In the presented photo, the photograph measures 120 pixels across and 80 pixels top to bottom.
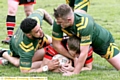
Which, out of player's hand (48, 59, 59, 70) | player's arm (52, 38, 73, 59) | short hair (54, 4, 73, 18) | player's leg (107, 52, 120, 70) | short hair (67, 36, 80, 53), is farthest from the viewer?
player's leg (107, 52, 120, 70)

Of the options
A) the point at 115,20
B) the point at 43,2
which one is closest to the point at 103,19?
the point at 115,20

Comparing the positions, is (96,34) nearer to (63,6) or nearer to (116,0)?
(63,6)

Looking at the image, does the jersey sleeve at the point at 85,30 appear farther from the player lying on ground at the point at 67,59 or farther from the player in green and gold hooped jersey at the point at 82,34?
the player lying on ground at the point at 67,59

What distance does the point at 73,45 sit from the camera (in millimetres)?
5598

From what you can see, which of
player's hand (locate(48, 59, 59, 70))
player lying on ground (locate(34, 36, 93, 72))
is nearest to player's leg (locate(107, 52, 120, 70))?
player lying on ground (locate(34, 36, 93, 72))

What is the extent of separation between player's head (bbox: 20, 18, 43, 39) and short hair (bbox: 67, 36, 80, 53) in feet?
1.32

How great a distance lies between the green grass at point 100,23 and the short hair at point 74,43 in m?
0.33

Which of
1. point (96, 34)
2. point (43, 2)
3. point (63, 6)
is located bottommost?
point (43, 2)

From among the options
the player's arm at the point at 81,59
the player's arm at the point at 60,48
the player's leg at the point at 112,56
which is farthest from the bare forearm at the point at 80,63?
the player's leg at the point at 112,56

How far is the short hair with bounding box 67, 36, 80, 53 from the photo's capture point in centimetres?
560

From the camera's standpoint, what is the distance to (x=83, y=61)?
5578mm

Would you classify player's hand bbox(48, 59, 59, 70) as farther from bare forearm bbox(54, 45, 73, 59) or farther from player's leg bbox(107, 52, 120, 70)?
player's leg bbox(107, 52, 120, 70)

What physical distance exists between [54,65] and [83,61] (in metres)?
0.40

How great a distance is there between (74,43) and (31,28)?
58 cm
